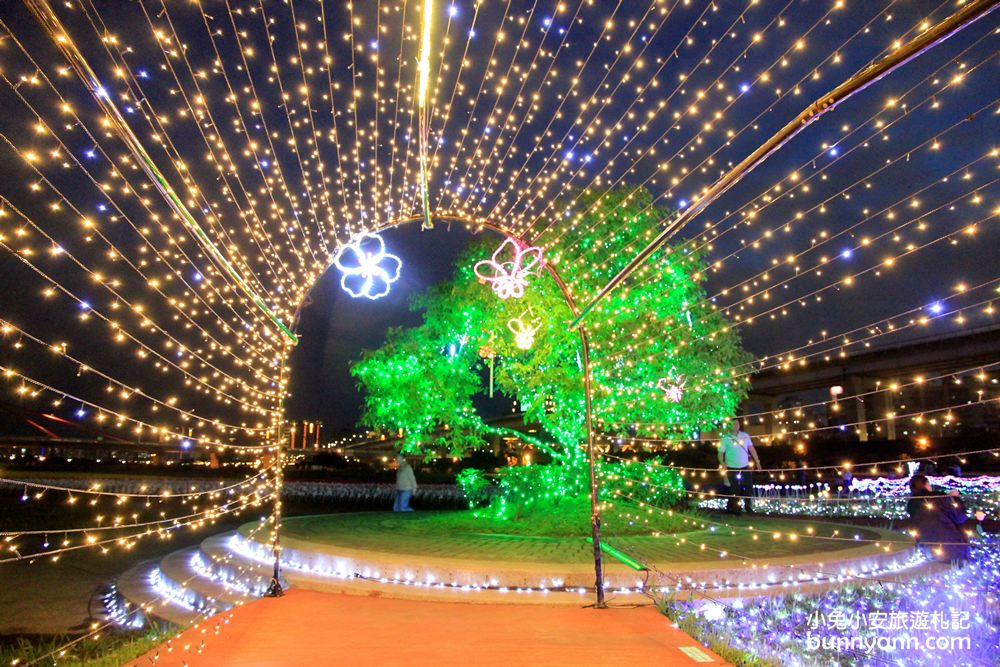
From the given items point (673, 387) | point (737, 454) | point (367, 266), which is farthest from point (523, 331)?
point (737, 454)

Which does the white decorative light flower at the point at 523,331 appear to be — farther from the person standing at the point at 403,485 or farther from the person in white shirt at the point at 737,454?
the person standing at the point at 403,485

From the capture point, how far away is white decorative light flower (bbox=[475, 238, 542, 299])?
26.6 feet

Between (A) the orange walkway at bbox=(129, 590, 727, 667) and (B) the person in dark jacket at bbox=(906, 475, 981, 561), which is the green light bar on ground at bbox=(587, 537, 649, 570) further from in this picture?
Result: (B) the person in dark jacket at bbox=(906, 475, 981, 561)

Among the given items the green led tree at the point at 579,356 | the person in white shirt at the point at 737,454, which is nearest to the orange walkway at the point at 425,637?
the green led tree at the point at 579,356

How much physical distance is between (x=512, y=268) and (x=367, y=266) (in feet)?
7.36

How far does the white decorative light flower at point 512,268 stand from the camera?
26.6 feet

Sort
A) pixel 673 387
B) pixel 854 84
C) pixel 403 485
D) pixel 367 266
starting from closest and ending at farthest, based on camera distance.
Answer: pixel 854 84 < pixel 367 266 < pixel 673 387 < pixel 403 485

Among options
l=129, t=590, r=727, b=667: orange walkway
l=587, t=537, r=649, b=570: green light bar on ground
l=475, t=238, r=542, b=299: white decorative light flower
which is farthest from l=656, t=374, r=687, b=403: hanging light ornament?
l=129, t=590, r=727, b=667: orange walkway

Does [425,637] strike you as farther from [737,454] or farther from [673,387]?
[737,454]

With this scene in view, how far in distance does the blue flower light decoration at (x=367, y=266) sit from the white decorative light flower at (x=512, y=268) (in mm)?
1134

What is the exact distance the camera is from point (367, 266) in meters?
7.75

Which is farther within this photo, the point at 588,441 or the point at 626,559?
the point at 626,559

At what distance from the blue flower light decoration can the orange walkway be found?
368cm

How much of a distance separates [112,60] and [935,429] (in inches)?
1845
